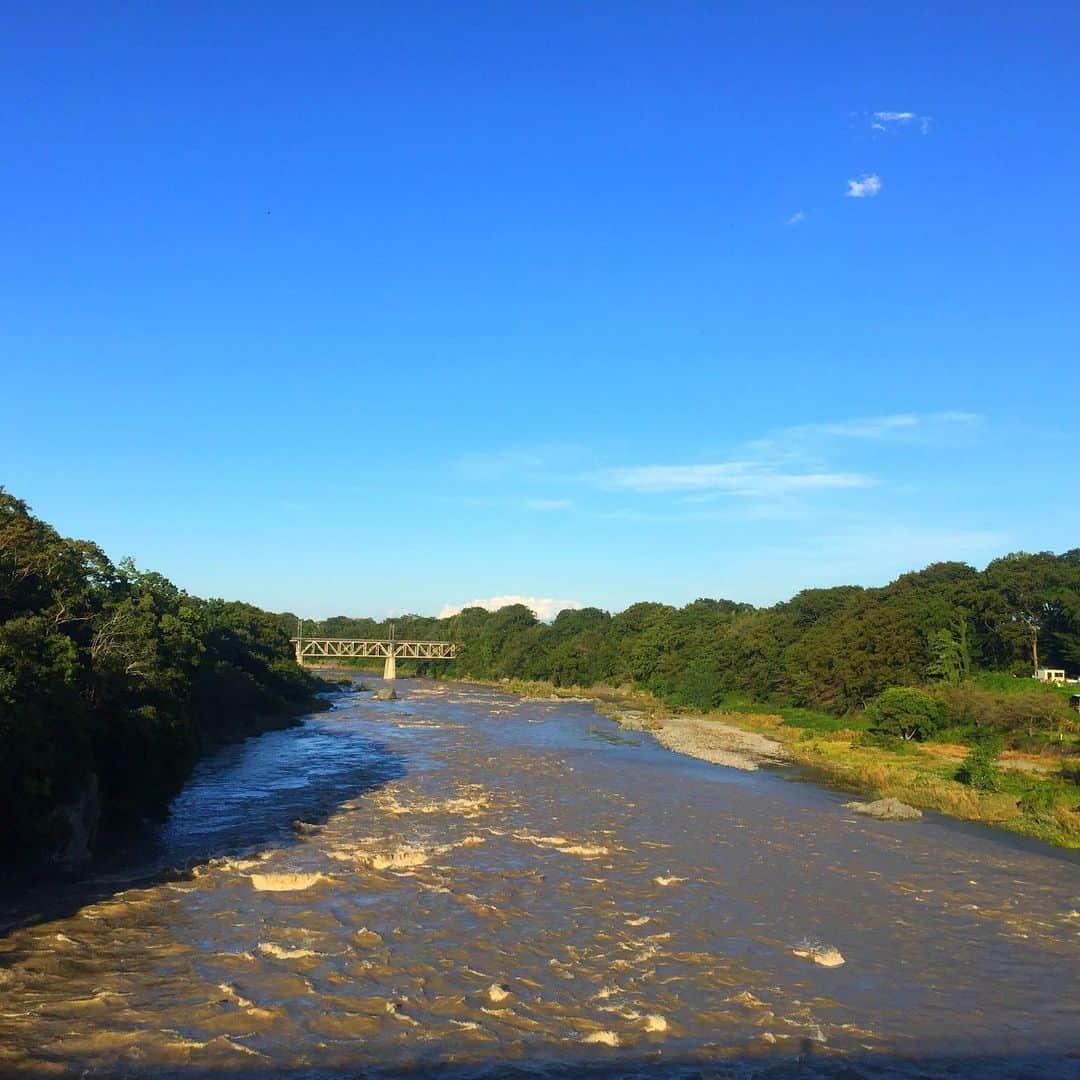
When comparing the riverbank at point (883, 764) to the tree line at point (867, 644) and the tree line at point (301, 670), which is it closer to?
the tree line at point (301, 670)

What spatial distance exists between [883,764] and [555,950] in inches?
1084

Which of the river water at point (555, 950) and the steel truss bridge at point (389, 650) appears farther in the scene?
the steel truss bridge at point (389, 650)

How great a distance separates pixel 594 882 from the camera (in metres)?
21.1

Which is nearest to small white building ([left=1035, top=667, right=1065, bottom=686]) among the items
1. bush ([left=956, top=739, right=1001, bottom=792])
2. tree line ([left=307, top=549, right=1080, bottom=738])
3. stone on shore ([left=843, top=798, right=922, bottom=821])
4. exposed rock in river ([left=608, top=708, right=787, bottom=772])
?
tree line ([left=307, top=549, right=1080, bottom=738])

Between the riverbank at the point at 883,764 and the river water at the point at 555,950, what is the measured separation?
2.08 meters

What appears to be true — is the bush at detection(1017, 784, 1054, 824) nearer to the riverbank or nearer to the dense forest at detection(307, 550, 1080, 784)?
→ the riverbank

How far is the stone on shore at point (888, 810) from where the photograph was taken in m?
29.1

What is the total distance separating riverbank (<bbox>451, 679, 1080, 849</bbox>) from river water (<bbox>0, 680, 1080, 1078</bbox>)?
2082mm

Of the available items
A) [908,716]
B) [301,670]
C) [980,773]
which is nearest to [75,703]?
[980,773]

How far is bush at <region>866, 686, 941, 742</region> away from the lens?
145 feet

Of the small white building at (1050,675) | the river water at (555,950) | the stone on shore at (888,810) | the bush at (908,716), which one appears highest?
the small white building at (1050,675)

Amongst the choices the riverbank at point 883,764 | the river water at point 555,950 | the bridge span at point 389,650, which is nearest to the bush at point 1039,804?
the riverbank at point 883,764

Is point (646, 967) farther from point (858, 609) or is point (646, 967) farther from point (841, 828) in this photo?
point (858, 609)

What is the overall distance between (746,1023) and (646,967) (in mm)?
2511
